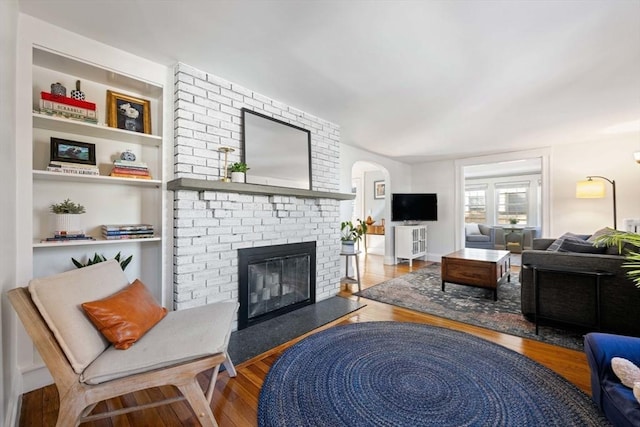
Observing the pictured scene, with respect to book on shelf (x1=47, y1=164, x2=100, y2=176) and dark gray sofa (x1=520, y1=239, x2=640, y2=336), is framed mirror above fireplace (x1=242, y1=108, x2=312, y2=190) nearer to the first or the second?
book on shelf (x1=47, y1=164, x2=100, y2=176)

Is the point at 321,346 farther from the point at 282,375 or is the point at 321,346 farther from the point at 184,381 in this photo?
the point at 184,381

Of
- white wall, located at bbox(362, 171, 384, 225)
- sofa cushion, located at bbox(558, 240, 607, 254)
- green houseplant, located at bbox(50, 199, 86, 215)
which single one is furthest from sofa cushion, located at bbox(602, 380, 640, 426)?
white wall, located at bbox(362, 171, 384, 225)

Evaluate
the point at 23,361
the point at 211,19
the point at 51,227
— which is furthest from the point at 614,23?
the point at 23,361

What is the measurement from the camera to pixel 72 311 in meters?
1.26

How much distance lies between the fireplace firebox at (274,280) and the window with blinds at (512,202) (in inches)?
296

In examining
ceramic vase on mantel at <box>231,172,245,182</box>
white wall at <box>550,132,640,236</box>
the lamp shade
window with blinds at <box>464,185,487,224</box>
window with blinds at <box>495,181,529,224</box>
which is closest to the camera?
ceramic vase on mantel at <box>231,172,245,182</box>

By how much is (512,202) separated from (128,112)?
9.45m

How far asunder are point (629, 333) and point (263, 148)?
345cm

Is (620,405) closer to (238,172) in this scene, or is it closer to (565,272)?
(565,272)

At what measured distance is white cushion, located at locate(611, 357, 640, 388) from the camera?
4.01 feet

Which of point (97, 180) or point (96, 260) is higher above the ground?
point (97, 180)

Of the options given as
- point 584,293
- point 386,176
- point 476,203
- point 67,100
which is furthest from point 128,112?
point 476,203

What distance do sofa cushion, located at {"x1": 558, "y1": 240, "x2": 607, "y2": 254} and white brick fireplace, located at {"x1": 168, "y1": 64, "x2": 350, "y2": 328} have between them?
247 centimetres

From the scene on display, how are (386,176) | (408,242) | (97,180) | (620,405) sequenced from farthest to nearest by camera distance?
(386,176)
(408,242)
(97,180)
(620,405)
